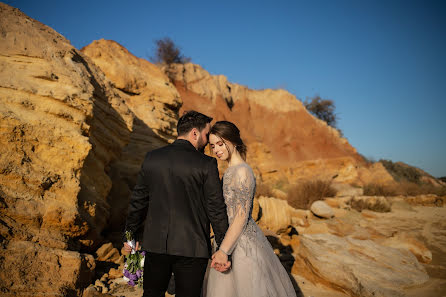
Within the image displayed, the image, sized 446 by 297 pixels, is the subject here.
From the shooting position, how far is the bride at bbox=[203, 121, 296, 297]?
1.98 m

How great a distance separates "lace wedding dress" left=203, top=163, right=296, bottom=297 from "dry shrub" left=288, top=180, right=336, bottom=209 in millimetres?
8493

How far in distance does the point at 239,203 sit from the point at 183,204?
505 millimetres

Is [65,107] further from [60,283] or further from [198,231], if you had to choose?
[198,231]

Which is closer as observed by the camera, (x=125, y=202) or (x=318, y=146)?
(x=125, y=202)

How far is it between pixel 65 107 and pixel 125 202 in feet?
8.07

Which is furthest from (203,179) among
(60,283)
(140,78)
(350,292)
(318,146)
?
(318,146)

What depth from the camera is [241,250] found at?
209cm

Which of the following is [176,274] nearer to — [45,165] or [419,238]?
[45,165]

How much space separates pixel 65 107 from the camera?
334 cm

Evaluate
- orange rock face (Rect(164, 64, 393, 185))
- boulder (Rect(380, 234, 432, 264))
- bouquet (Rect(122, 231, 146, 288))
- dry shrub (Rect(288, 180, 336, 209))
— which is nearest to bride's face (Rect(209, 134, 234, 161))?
bouquet (Rect(122, 231, 146, 288))

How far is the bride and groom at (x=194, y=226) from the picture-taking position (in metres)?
1.85

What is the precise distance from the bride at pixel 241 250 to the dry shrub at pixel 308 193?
848 centimetres

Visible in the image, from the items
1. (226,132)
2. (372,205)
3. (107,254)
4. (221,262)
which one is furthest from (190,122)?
(372,205)

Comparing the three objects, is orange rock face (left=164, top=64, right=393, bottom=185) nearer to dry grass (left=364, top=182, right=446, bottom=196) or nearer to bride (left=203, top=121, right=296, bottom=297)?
dry grass (left=364, top=182, right=446, bottom=196)
